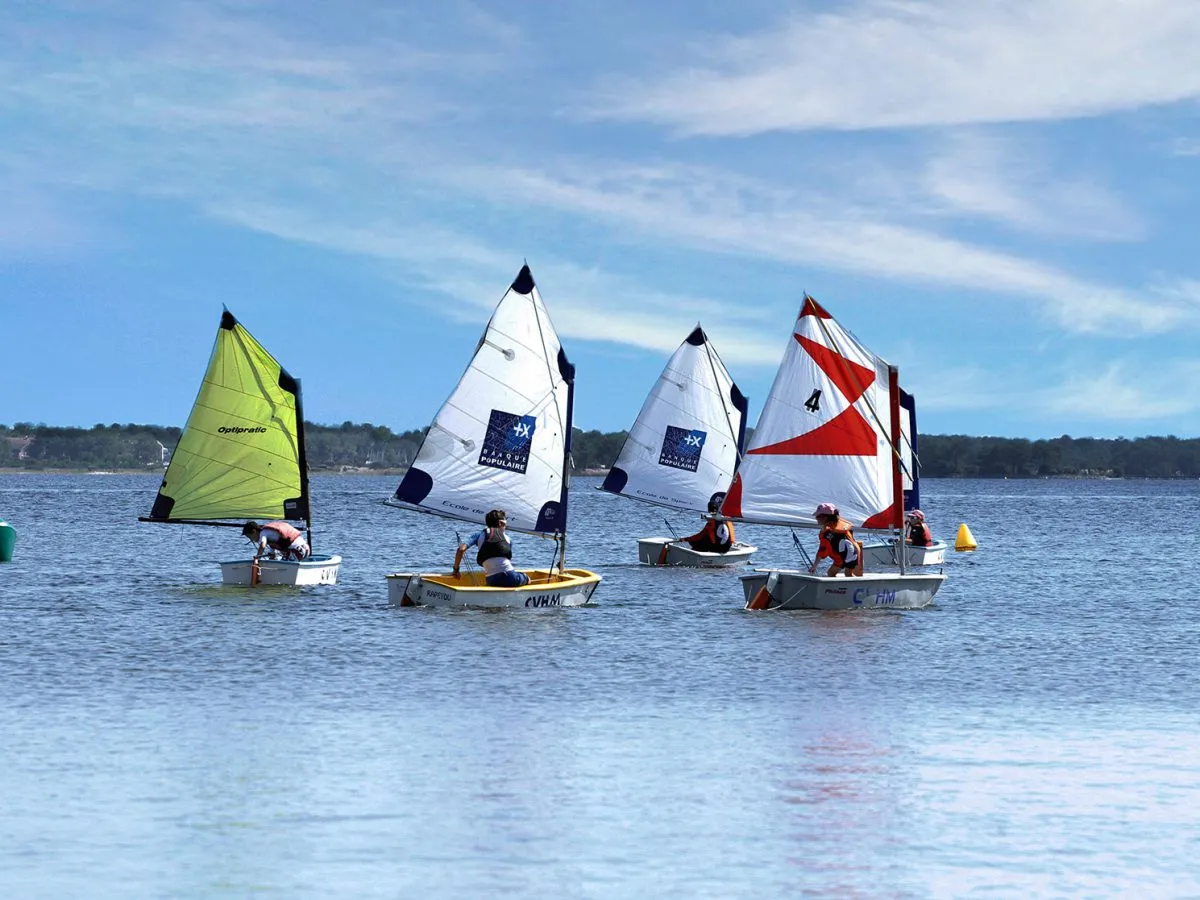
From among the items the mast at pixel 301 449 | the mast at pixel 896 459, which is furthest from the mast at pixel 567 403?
the mast at pixel 301 449

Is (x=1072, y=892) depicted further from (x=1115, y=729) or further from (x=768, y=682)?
(x=768, y=682)

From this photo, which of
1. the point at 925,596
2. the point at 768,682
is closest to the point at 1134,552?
→ the point at 925,596

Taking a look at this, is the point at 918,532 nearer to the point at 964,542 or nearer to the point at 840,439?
the point at 840,439

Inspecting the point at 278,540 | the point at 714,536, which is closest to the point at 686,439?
the point at 714,536

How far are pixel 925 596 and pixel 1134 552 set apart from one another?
135ft

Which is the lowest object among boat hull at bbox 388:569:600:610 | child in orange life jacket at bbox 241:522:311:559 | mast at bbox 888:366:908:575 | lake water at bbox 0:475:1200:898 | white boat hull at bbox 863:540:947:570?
lake water at bbox 0:475:1200:898

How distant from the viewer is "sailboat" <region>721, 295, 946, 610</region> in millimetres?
38000

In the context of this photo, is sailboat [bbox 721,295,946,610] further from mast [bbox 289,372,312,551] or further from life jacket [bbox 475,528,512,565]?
mast [bbox 289,372,312,551]

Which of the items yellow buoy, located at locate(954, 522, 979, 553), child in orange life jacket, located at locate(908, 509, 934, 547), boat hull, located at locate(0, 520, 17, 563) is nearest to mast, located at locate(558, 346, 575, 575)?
child in orange life jacket, located at locate(908, 509, 934, 547)

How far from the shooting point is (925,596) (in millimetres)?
38156

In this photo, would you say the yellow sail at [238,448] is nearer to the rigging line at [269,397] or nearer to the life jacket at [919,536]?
the rigging line at [269,397]

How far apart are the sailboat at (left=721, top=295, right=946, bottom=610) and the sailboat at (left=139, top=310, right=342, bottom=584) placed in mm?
14294

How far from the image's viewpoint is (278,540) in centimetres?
4300

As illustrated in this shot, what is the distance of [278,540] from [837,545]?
1572 centimetres
